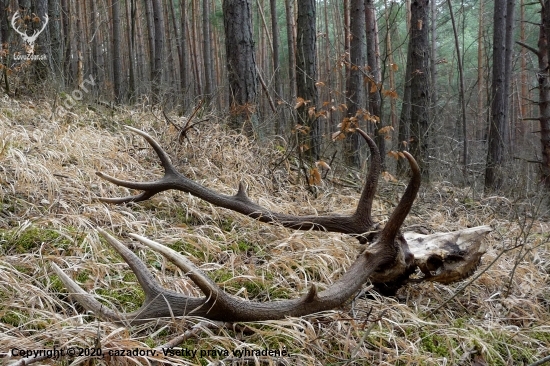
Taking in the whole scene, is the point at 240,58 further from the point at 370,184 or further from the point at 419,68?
the point at 419,68

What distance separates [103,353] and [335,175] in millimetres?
3897

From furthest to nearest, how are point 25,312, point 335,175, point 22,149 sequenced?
1. point 335,175
2. point 22,149
3. point 25,312

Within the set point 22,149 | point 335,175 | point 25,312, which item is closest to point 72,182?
point 22,149

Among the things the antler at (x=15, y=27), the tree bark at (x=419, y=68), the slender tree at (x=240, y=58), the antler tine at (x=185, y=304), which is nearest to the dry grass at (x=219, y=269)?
the antler tine at (x=185, y=304)

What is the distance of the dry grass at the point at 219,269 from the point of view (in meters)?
1.82

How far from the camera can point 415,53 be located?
762cm

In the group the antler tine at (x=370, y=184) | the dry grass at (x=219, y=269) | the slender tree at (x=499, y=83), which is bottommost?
the dry grass at (x=219, y=269)

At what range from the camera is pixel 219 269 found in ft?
8.31

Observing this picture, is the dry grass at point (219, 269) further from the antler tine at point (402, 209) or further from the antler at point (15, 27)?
the antler at point (15, 27)

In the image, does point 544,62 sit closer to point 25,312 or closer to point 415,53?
point 415,53

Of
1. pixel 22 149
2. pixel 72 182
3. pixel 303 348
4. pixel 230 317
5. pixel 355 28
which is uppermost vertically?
pixel 355 28

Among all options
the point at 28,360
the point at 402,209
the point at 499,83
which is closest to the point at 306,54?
the point at 402,209

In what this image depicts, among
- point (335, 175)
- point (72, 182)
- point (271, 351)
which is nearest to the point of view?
point (271, 351)

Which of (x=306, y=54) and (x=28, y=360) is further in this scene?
(x=306, y=54)
